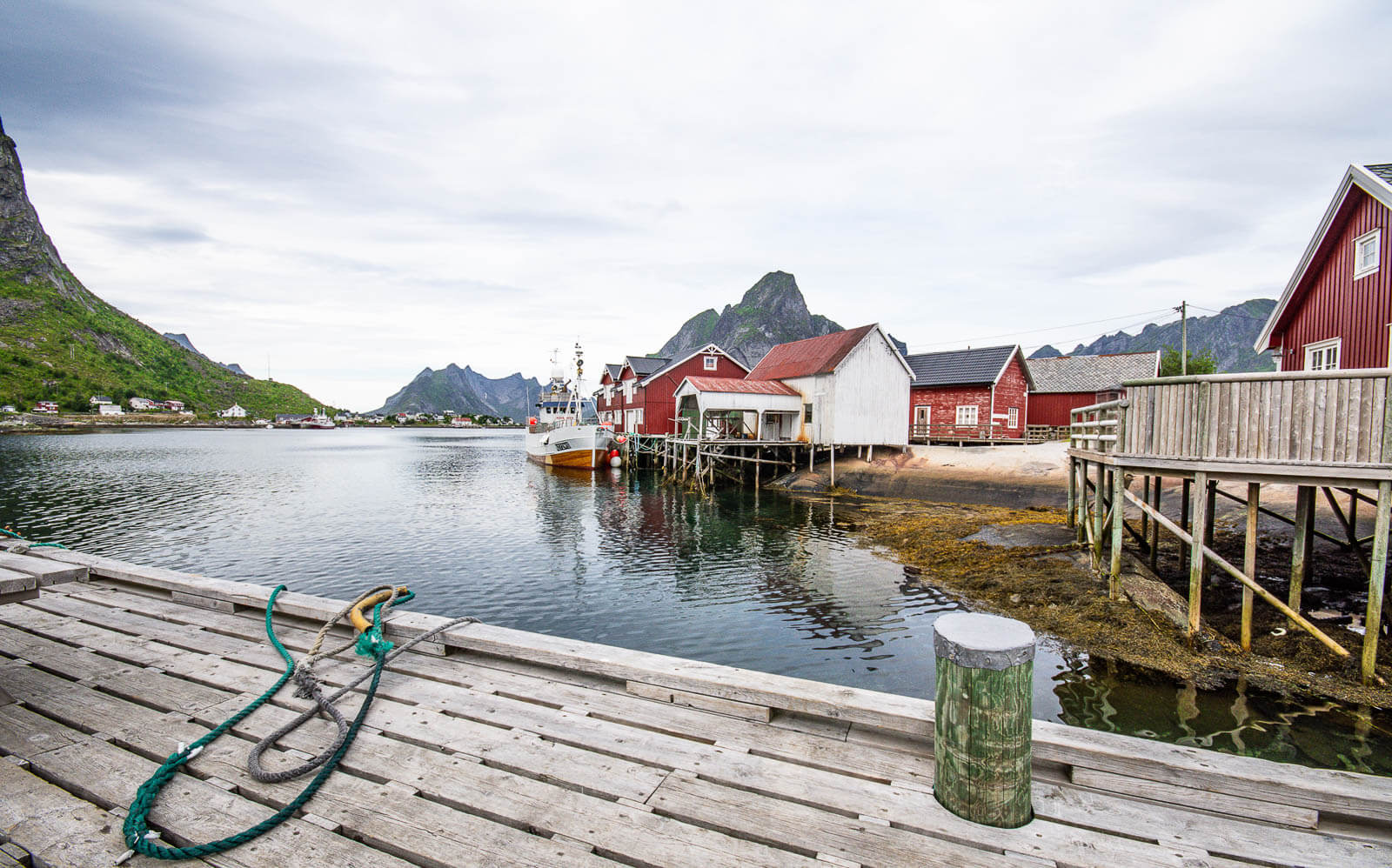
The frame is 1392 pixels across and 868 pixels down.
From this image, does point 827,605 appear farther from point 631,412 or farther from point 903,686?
point 631,412

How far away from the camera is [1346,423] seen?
25.8 ft

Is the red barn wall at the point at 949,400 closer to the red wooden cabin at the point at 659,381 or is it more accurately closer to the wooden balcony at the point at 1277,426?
the red wooden cabin at the point at 659,381

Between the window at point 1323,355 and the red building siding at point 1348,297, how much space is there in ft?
0.51

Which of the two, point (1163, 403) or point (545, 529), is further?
point (545, 529)

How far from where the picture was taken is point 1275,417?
27.6 ft

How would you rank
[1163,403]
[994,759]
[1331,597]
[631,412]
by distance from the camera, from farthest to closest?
[631,412] → [1331,597] → [1163,403] → [994,759]

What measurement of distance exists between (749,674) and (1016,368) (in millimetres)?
43194

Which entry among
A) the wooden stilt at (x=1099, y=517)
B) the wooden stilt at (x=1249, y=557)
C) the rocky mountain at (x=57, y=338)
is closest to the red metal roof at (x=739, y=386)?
the wooden stilt at (x=1099, y=517)

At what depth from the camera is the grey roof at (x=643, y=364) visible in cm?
5156

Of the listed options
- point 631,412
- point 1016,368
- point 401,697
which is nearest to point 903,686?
point 401,697

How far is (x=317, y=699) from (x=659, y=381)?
43.2 meters

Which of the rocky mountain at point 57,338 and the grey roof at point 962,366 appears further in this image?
the rocky mountain at point 57,338

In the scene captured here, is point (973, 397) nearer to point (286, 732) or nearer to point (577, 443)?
point (577, 443)

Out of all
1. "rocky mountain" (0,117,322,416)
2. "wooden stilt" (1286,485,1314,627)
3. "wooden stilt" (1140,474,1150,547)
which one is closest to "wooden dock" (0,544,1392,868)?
"wooden stilt" (1286,485,1314,627)
